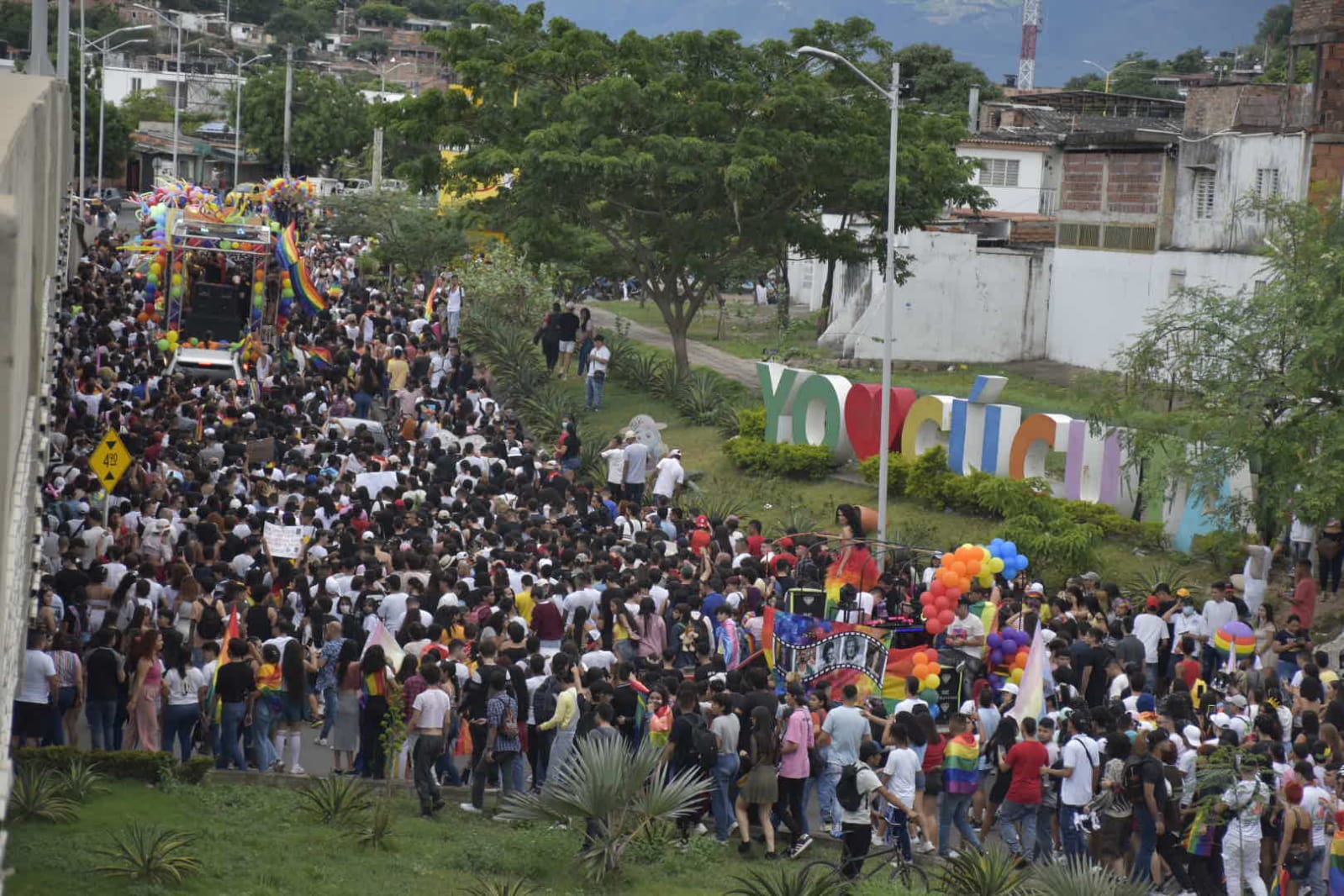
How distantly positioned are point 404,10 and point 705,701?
162m

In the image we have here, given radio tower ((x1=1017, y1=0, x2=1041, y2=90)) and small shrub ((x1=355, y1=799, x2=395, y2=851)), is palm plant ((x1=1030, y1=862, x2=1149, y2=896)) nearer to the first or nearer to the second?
small shrub ((x1=355, y1=799, x2=395, y2=851))

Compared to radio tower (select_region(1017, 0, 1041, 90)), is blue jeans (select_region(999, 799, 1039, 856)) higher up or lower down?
lower down

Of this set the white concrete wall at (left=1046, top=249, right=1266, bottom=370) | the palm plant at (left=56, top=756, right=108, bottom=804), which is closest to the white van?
the palm plant at (left=56, top=756, right=108, bottom=804)

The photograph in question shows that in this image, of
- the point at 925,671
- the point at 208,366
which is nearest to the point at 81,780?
the point at 925,671

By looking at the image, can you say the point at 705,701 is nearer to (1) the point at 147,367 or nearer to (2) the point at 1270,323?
(2) the point at 1270,323

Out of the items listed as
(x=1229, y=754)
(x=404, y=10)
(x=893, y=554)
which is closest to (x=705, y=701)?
(x=1229, y=754)

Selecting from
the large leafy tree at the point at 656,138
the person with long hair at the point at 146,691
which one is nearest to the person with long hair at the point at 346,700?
the person with long hair at the point at 146,691

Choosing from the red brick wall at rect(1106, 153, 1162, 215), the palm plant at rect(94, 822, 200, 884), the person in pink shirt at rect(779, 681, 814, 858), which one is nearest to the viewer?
the palm plant at rect(94, 822, 200, 884)

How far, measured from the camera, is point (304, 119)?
279ft

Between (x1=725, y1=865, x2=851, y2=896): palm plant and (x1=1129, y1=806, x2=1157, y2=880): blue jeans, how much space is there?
2.30 m

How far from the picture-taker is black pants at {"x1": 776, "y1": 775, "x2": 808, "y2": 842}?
13508mm

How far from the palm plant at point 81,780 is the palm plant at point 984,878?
626 cm

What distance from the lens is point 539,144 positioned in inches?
1250

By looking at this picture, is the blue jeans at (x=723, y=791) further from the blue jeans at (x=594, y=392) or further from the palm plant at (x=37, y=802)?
the blue jeans at (x=594, y=392)
